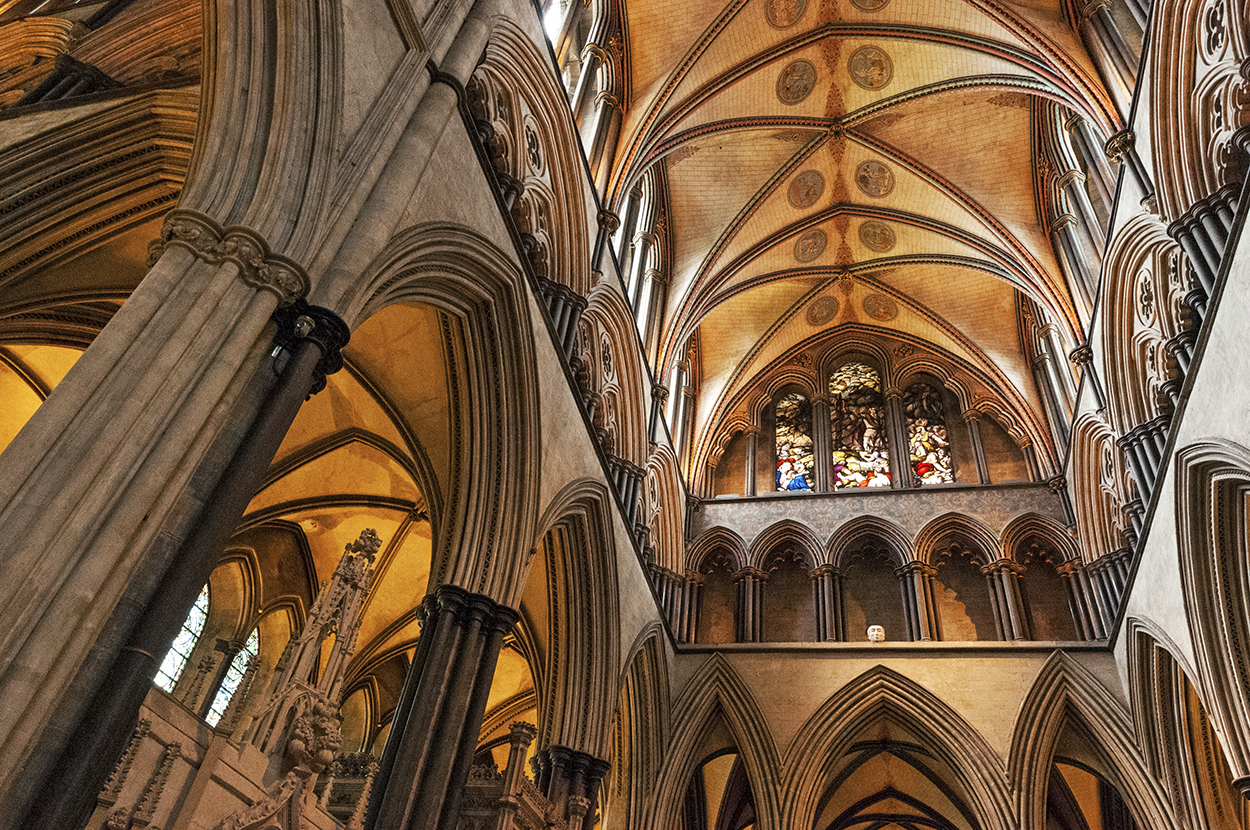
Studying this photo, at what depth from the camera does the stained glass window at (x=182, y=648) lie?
36.7ft

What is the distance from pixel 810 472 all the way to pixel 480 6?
33.0 feet

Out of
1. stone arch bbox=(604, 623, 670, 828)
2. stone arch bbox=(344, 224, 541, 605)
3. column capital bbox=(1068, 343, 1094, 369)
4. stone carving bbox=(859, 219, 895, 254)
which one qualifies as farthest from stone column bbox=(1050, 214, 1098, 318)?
stone arch bbox=(344, 224, 541, 605)

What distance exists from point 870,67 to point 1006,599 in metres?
8.01

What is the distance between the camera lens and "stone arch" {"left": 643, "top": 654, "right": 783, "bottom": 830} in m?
11.2

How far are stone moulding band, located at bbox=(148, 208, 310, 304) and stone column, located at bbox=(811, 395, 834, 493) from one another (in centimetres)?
1138

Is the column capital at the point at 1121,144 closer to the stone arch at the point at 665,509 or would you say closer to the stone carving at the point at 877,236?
the stone carving at the point at 877,236

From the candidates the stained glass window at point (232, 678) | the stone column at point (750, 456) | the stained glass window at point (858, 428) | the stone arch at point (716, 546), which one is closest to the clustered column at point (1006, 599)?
the stained glass window at point (858, 428)

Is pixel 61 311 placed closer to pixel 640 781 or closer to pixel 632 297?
pixel 632 297

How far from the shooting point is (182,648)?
11.8 meters

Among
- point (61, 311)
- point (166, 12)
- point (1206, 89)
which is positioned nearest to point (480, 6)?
point (166, 12)

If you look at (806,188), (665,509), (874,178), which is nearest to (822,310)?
(806,188)

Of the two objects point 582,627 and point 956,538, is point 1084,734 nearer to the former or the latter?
point 956,538

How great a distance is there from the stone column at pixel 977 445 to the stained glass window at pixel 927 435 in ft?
1.34

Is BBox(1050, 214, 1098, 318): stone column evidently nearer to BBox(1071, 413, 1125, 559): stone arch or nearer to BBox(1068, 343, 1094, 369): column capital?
BBox(1068, 343, 1094, 369): column capital
